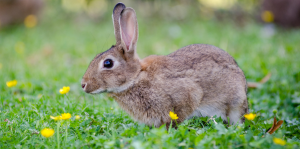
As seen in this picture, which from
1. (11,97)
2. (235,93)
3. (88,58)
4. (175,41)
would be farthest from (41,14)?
(235,93)

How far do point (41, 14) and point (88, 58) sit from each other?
211 inches

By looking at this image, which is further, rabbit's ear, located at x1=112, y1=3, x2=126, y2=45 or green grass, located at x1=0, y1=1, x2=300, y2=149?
rabbit's ear, located at x1=112, y1=3, x2=126, y2=45

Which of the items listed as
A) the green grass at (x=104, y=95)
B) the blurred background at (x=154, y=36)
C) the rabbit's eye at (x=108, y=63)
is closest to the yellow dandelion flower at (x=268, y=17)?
the blurred background at (x=154, y=36)

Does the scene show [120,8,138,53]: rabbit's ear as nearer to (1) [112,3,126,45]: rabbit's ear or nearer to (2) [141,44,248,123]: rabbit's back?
(1) [112,3,126,45]: rabbit's ear

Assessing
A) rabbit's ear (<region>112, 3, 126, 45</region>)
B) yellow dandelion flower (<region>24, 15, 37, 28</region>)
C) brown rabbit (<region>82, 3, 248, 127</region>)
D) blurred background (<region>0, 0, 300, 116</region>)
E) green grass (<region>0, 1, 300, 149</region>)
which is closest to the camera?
green grass (<region>0, 1, 300, 149</region>)

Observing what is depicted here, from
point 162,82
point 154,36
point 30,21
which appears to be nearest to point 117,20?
point 162,82

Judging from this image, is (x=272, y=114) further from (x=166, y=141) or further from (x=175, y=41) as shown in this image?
(x=175, y=41)

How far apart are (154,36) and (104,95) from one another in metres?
5.22

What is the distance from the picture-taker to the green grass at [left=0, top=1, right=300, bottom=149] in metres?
2.74

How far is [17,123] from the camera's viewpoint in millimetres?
3148

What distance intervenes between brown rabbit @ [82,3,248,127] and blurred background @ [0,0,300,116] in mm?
651

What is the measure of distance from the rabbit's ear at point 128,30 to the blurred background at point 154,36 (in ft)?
2.04

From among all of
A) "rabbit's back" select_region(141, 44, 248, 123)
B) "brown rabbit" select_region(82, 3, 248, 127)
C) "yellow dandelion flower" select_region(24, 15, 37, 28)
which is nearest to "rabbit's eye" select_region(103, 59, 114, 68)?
"brown rabbit" select_region(82, 3, 248, 127)

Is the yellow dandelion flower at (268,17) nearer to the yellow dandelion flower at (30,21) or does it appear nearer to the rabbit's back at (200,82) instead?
the rabbit's back at (200,82)
